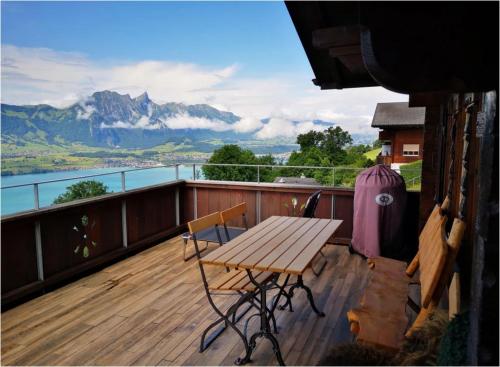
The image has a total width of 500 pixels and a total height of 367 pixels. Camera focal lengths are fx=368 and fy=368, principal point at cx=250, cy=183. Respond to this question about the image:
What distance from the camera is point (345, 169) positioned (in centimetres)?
545

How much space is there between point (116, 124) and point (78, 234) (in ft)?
21.5

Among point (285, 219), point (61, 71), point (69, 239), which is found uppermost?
point (61, 71)

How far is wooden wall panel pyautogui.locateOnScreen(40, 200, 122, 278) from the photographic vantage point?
3857 mm

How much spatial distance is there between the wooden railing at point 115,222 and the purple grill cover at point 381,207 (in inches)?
20.1

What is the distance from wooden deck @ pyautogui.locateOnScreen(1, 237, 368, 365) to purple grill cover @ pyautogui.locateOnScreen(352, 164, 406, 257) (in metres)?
0.42

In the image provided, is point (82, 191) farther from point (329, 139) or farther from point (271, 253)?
point (329, 139)

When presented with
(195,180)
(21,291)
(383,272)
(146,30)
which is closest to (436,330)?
(383,272)

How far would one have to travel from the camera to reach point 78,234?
421 cm

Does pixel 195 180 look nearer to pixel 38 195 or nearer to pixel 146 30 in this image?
pixel 38 195

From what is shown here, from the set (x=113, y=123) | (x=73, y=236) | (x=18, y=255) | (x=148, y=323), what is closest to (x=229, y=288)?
(x=148, y=323)

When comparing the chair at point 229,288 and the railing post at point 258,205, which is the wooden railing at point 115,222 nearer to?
the railing post at point 258,205

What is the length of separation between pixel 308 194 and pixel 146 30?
1919 cm

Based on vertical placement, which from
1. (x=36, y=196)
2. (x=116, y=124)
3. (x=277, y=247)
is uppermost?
(x=116, y=124)

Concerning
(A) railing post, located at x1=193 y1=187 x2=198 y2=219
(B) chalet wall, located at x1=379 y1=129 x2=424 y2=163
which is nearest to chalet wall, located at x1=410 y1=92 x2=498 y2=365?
(A) railing post, located at x1=193 y1=187 x2=198 y2=219
